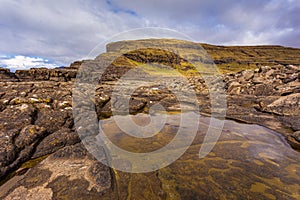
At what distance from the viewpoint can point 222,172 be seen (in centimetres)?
470

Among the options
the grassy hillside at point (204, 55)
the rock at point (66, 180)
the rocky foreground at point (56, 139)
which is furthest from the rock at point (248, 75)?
the grassy hillside at point (204, 55)

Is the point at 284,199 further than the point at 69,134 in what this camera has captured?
No

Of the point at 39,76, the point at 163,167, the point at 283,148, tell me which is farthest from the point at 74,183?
the point at 39,76

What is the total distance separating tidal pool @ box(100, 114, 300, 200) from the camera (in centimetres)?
384

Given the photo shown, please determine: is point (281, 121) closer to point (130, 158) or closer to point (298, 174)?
point (298, 174)

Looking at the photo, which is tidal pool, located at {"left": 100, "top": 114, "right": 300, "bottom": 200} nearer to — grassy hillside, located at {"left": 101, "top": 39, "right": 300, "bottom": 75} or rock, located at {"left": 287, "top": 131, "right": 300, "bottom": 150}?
rock, located at {"left": 287, "top": 131, "right": 300, "bottom": 150}

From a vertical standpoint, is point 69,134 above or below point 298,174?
above

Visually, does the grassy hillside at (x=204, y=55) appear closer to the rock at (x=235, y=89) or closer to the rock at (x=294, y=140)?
the rock at (x=235, y=89)

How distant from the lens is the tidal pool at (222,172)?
3838 millimetres

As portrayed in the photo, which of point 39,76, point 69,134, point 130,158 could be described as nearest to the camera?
point 130,158

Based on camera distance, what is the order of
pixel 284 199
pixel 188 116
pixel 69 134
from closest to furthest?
pixel 284 199 → pixel 69 134 → pixel 188 116

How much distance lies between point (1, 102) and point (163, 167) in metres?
7.96

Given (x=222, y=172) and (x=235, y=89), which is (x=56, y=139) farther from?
(x=235, y=89)

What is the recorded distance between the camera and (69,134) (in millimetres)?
5969
